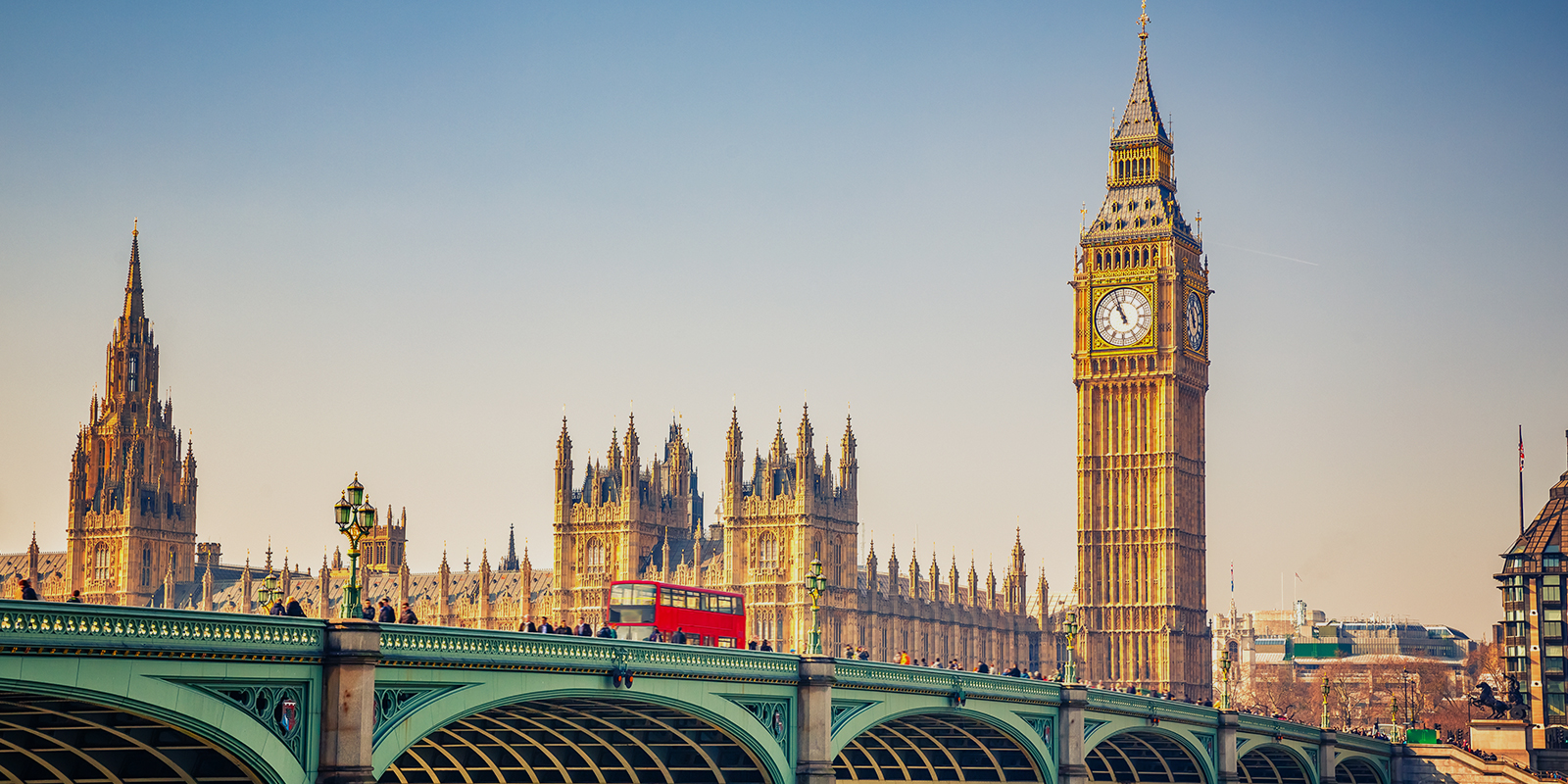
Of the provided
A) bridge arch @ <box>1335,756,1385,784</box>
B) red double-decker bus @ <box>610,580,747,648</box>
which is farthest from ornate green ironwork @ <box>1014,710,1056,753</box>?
bridge arch @ <box>1335,756,1385,784</box>

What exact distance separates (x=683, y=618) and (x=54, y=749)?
1168 inches

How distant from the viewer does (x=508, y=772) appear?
48.4 m

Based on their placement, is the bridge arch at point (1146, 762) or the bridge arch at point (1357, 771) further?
the bridge arch at point (1357, 771)

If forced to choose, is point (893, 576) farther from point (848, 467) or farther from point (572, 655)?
point (572, 655)

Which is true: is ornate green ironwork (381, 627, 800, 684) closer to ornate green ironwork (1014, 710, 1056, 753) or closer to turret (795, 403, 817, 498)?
ornate green ironwork (1014, 710, 1056, 753)

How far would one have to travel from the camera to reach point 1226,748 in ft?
238

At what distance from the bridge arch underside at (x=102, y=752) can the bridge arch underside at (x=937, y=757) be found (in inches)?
1027

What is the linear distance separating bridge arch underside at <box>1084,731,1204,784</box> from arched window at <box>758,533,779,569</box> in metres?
41.8

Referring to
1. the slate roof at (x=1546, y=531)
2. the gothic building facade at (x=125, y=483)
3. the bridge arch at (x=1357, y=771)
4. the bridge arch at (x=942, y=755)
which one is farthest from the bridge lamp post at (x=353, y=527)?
the gothic building facade at (x=125, y=483)

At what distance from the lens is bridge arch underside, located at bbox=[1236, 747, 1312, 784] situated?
3307 inches

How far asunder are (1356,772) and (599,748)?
54160 millimetres

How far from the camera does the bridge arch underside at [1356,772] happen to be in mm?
91000

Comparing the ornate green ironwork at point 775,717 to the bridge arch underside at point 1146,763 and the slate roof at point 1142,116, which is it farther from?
the slate roof at point 1142,116

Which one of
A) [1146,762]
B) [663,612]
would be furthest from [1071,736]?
[1146,762]
